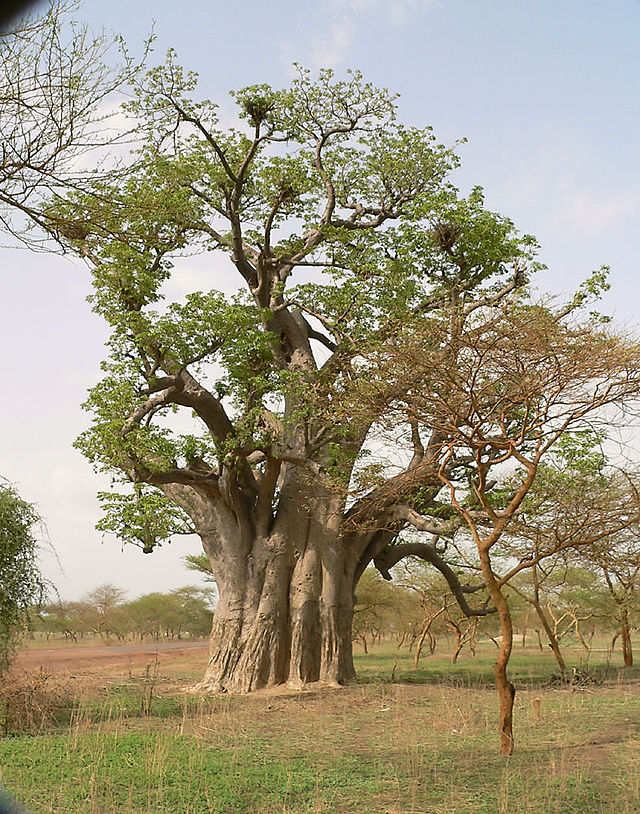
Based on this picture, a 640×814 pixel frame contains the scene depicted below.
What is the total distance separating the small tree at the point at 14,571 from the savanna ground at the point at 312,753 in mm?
423

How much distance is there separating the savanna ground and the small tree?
423mm

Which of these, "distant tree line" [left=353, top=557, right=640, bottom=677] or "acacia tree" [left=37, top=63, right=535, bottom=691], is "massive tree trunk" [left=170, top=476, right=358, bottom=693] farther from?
"distant tree line" [left=353, top=557, right=640, bottom=677]

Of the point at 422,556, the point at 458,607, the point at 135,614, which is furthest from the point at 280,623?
the point at 135,614

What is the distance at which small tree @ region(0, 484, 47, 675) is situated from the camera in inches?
313

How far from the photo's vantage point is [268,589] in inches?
443

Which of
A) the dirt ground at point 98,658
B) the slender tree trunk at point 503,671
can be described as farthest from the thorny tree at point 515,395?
the dirt ground at point 98,658

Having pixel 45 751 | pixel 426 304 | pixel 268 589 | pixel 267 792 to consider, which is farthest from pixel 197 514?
pixel 267 792

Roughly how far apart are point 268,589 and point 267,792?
20.4 feet

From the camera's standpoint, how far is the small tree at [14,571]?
7.94 m

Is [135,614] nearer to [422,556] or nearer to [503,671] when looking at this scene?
[422,556]

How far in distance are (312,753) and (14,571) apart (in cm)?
358

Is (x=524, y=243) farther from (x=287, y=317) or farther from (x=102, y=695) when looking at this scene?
(x=102, y=695)

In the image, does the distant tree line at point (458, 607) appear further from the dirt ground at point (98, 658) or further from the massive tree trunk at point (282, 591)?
the massive tree trunk at point (282, 591)

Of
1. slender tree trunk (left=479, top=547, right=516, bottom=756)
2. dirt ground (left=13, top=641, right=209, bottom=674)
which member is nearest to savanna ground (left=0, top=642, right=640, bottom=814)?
slender tree trunk (left=479, top=547, right=516, bottom=756)
